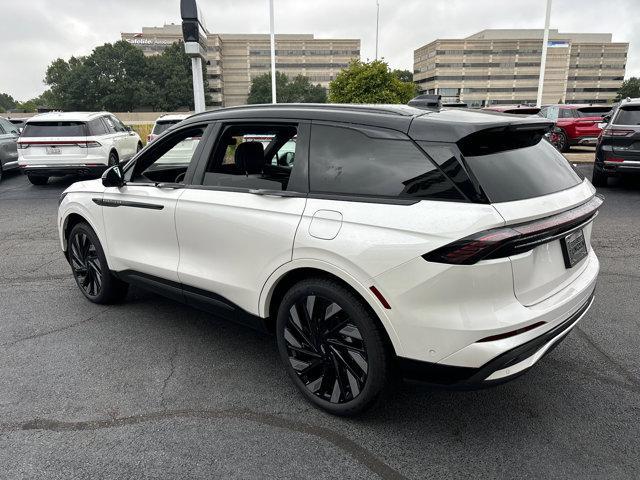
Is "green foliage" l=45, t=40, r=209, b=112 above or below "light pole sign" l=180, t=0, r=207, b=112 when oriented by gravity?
above

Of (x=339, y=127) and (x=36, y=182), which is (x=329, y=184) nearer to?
(x=339, y=127)

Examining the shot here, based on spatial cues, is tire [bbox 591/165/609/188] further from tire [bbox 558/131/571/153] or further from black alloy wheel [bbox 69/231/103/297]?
black alloy wheel [bbox 69/231/103/297]

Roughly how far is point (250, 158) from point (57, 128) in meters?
9.72

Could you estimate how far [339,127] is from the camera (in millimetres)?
2648

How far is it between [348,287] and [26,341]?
279 cm

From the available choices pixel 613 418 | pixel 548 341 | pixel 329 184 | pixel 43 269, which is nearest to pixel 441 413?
pixel 548 341

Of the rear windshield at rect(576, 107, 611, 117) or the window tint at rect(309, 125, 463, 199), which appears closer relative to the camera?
the window tint at rect(309, 125, 463, 199)

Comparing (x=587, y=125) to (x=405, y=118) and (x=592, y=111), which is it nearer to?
(x=592, y=111)

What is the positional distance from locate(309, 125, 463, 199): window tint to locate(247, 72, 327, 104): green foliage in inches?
4223

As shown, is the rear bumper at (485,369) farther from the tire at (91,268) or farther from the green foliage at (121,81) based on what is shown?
the green foliage at (121,81)

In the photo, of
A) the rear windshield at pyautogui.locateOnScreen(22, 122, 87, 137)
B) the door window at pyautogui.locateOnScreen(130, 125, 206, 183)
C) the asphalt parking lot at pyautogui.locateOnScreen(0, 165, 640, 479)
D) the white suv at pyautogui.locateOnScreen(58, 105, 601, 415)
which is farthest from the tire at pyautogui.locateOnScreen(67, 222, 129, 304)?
the rear windshield at pyautogui.locateOnScreen(22, 122, 87, 137)

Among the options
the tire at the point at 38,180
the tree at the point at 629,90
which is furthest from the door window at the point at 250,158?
the tree at the point at 629,90

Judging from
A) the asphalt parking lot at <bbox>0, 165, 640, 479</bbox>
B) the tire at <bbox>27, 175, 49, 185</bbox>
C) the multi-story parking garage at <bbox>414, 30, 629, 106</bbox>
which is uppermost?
the multi-story parking garage at <bbox>414, 30, 629, 106</bbox>

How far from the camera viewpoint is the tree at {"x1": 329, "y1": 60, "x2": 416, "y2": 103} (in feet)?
82.1
